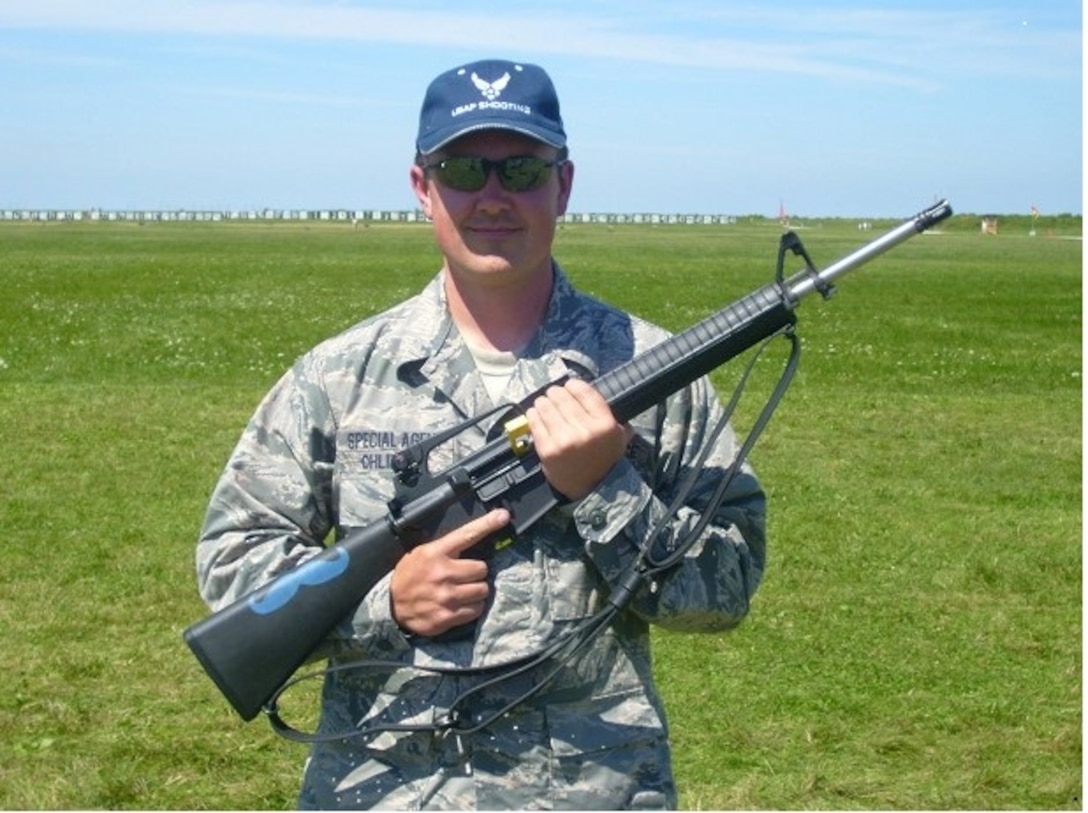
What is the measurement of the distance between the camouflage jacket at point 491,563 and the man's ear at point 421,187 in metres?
0.15

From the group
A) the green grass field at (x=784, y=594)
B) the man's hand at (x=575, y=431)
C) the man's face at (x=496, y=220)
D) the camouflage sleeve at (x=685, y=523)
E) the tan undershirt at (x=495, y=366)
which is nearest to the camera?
the man's hand at (x=575, y=431)

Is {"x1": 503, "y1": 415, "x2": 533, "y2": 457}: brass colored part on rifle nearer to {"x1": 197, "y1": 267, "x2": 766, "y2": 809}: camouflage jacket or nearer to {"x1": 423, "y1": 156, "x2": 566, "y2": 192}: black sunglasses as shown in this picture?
{"x1": 197, "y1": 267, "x2": 766, "y2": 809}: camouflage jacket

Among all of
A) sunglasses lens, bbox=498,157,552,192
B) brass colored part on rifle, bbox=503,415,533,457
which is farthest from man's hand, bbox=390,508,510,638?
sunglasses lens, bbox=498,157,552,192

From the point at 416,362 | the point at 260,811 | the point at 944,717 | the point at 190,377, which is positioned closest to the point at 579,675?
the point at 416,362

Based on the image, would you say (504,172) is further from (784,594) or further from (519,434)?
(784,594)

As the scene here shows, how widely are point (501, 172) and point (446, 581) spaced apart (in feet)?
2.46

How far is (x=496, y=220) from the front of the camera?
121 inches

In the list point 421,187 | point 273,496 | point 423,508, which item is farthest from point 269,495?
point 421,187

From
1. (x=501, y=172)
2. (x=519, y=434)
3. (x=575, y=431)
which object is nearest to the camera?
(x=575, y=431)

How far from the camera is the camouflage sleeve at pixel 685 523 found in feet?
9.72

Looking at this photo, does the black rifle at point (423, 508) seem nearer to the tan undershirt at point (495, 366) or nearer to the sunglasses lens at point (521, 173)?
the tan undershirt at point (495, 366)

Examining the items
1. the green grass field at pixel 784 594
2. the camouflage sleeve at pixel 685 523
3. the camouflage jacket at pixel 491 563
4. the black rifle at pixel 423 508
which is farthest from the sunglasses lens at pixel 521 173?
the green grass field at pixel 784 594

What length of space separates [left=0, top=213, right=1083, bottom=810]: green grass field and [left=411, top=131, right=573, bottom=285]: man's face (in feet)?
12.8

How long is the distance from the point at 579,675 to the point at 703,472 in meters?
0.44
